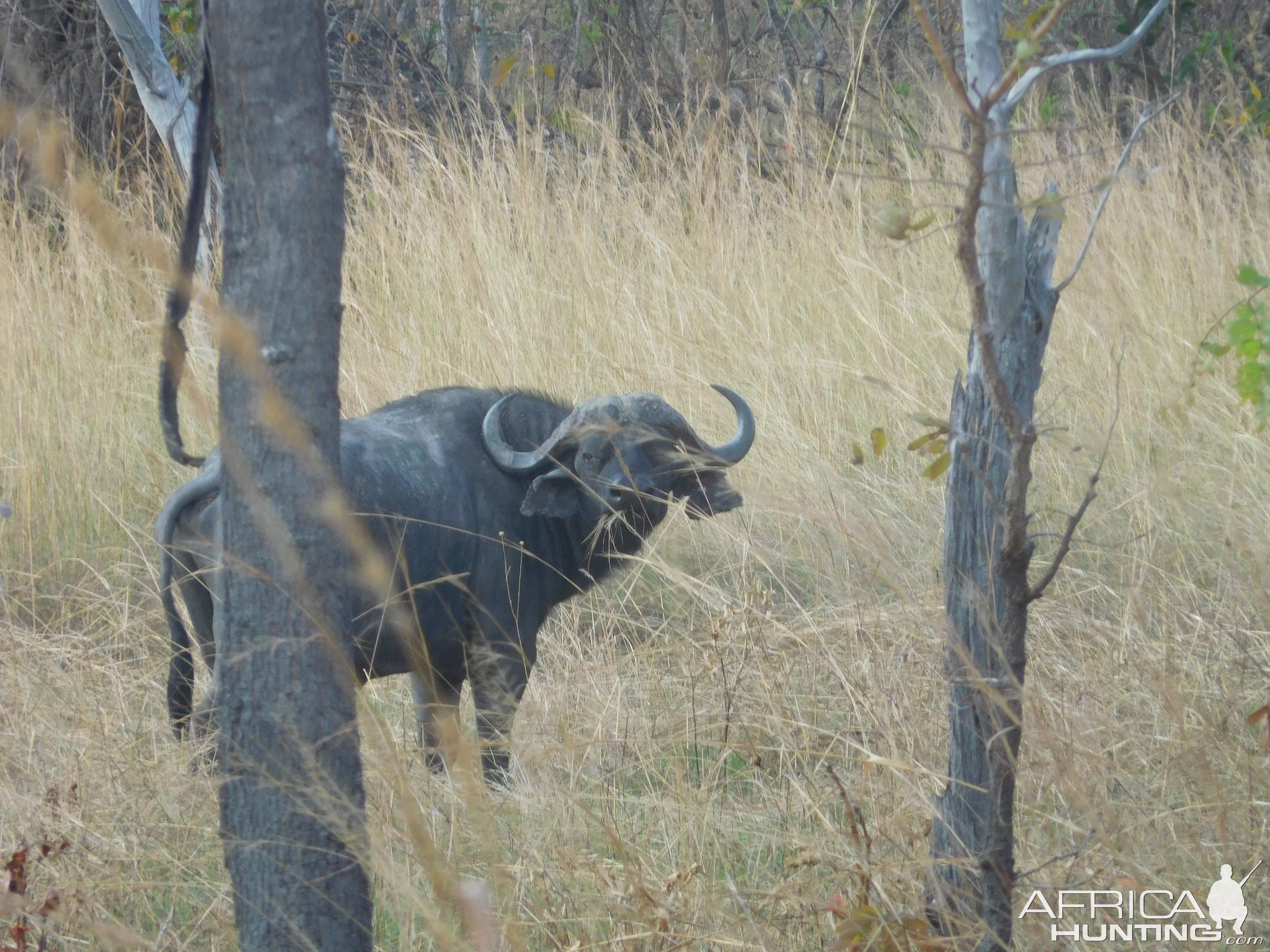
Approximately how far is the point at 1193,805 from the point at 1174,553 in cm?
167

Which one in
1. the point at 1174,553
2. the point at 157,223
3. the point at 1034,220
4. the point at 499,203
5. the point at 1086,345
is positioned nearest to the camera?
the point at 1034,220

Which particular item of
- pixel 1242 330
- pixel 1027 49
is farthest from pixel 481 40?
pixel 1027 49

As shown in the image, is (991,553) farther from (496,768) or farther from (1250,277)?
(496,768)

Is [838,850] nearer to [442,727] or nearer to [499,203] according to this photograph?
[442,727]

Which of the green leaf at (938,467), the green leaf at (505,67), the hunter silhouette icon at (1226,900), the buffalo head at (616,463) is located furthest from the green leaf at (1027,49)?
the green leaf at (505,67)

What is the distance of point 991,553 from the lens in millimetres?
1848

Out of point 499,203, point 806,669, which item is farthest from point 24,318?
point 806,669

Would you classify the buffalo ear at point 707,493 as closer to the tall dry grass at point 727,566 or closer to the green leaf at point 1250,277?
the tall dry grass at point 727,566

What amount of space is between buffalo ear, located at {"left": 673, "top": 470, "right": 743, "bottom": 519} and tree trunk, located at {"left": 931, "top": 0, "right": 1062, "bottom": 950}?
1.66 metres

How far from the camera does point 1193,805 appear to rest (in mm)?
1927

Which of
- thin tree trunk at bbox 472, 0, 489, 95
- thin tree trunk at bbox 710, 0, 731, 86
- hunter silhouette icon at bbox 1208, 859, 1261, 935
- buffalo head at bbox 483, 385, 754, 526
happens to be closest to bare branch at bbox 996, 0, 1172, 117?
hunter silhouette icon at bbox 1208, 859, 1261, 935

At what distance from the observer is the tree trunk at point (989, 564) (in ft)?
5.73

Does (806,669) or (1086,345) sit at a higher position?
(1086,345)

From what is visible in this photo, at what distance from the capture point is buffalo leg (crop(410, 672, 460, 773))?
3266mm
